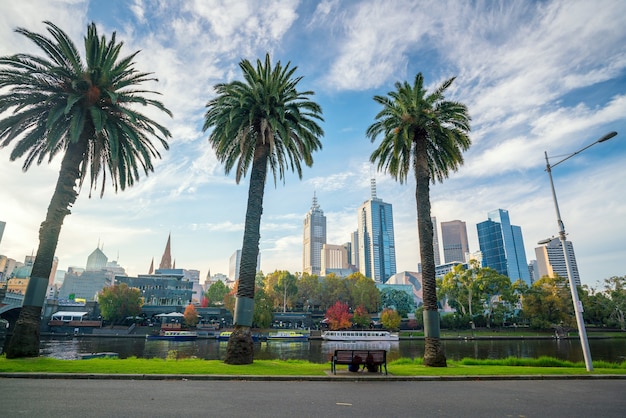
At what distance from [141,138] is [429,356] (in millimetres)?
22988

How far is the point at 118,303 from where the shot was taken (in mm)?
93125

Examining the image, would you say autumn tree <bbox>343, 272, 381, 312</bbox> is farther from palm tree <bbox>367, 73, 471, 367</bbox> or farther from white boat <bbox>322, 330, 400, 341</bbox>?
palm tree <bbox>367, 73, 471, 367</bbox>

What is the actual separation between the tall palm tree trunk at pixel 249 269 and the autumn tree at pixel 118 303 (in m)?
87.4

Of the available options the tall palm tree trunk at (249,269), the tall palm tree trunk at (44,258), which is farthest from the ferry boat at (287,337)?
→ the tall palm tree trunk at (44,258)

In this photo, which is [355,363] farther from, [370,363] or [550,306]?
[550,306]

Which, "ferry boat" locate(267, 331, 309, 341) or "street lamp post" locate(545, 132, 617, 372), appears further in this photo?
"ferry boat" locate(267, 331, 309, 341)

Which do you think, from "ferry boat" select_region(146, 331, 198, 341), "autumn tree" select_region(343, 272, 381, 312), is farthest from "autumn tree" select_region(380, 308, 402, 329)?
"ferry boat" select_region(146, 331, 198, 341)

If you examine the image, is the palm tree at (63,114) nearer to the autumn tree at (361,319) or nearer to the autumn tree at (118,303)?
the autumn tree at (118,303)

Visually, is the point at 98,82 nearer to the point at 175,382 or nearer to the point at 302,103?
the point at 302,103

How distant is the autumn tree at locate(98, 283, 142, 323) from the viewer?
9206cm

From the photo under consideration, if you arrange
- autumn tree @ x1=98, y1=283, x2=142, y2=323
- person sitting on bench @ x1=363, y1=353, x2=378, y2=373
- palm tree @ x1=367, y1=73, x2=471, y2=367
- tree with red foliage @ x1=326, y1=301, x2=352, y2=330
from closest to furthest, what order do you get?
person sitting on bench @ x1=363, y1=353, x2=378, y2=373 < palm tree @ x1=367, y1=73, x2=471, y2=367 < autumn tree @ x1=98, y1=283, x2=142, y2=323 < tree with red foliage @ x1=326, y1=301, x2=352, y2=330

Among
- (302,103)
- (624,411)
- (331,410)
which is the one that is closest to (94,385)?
(331,410)

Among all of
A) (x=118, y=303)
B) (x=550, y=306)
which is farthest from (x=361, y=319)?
(x=118, y=303)

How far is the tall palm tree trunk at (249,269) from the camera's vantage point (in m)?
18.5
